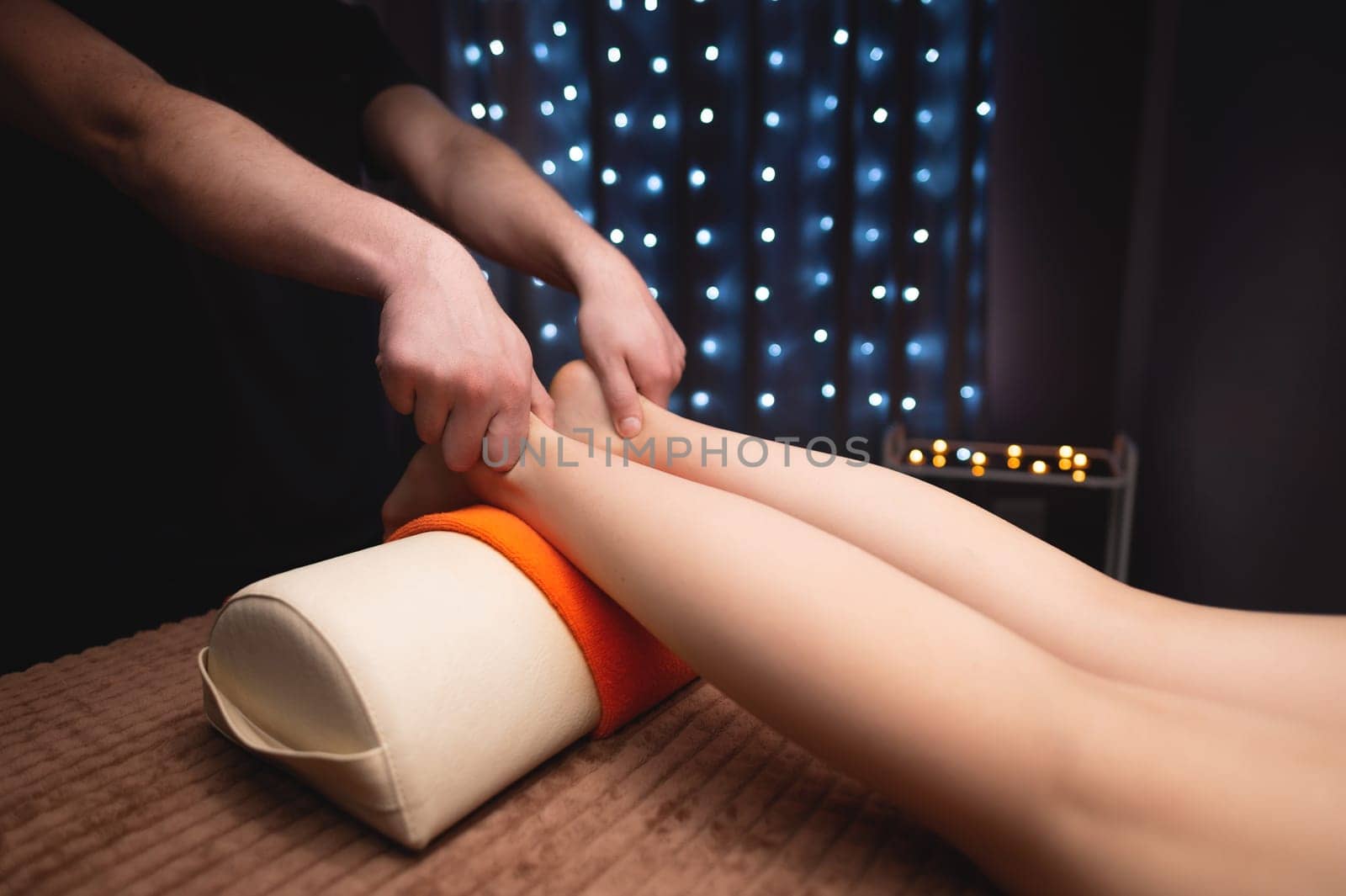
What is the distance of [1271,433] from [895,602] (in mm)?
1160

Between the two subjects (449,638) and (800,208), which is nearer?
(449,638)

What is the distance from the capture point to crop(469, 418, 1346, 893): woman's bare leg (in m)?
0.44

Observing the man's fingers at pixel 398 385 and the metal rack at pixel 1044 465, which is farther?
the metal rack at pixel 1044 465

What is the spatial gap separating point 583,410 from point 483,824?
493mm

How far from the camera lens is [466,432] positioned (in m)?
0.76

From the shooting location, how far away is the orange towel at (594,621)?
67 centimetres

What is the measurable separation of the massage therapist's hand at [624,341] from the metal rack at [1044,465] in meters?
0.90

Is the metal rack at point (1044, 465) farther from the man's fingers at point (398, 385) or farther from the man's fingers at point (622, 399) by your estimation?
the man's fingers at point (398, 385)

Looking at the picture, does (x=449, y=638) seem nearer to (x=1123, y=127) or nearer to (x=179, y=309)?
(x=179, y=309)

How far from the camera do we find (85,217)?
3.15ft

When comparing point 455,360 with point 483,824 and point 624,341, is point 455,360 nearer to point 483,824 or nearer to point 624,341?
point 624,341

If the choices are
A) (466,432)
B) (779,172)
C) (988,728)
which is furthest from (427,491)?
(779,172)

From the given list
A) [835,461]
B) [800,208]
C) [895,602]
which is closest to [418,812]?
[895,602]

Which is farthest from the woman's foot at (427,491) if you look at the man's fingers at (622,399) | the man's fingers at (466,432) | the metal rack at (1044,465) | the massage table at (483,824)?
the metal rack at (1044,465)
